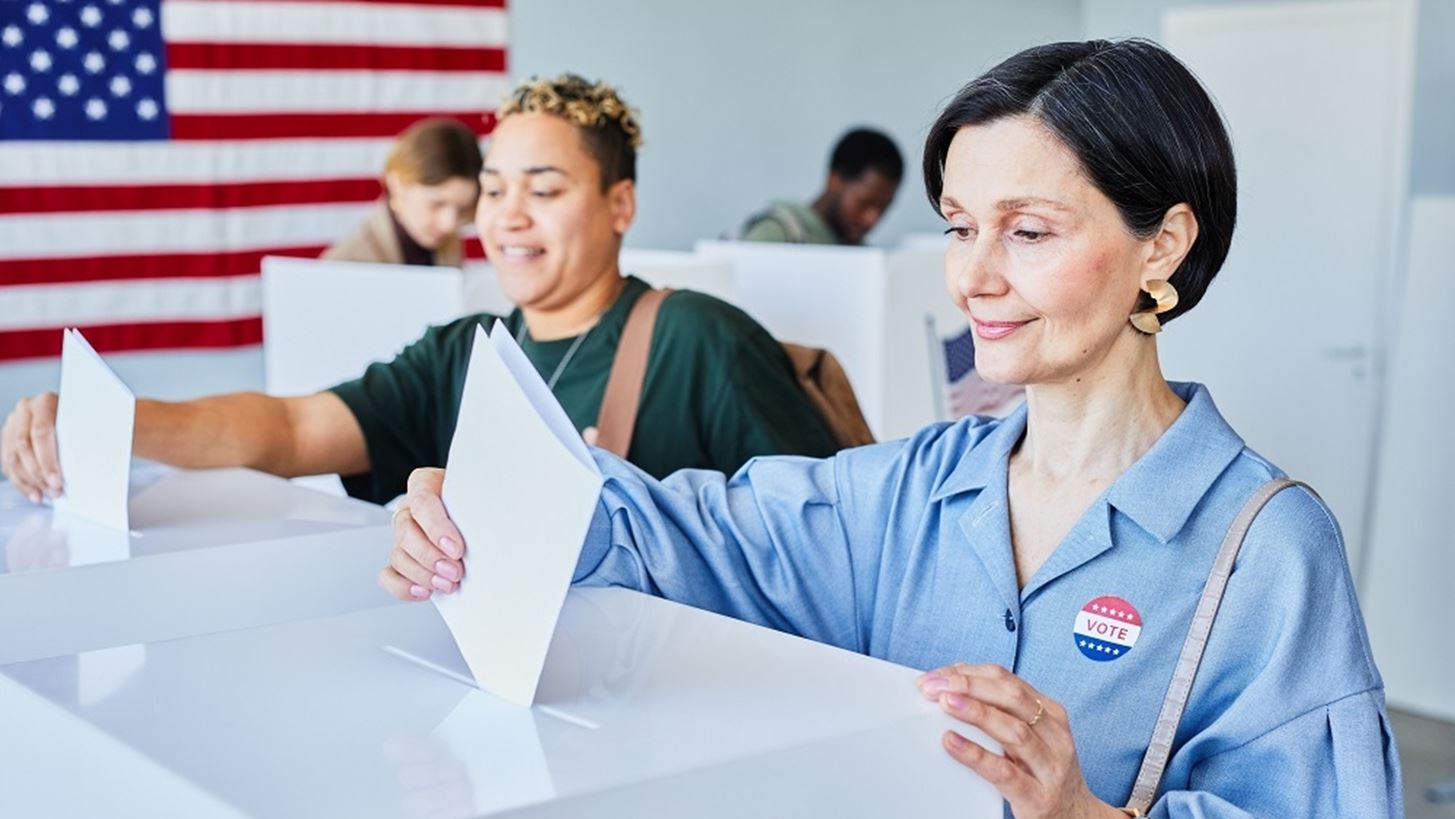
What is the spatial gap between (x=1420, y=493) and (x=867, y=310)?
1665 mm

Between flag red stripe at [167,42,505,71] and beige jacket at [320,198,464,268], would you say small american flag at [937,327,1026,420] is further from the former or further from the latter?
flag red stripe at [167,42,505,71]

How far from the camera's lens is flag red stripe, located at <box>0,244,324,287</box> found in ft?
15.5

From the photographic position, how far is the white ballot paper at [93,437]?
158 centimetres

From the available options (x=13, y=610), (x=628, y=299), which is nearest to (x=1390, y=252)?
(x=628, y=299)

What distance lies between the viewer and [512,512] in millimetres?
1006

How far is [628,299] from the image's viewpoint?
248 cm

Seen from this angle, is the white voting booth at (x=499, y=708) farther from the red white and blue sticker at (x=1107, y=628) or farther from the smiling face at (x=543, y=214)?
the smiling face at (x=543, y=214)

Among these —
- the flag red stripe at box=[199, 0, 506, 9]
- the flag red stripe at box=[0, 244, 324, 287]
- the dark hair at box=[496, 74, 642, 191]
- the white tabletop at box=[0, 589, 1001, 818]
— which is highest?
the flag red stripe at box=[199, 0, 506, 9]

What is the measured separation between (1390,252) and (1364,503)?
91 cm

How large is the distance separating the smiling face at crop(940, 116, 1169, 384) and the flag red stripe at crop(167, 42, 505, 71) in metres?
4.03

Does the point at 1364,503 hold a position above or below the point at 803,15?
below

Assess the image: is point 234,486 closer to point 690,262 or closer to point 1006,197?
point 1006,197

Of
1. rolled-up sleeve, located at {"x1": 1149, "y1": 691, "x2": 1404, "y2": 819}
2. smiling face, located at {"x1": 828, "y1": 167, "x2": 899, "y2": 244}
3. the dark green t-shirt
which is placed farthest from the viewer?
smiling face, located at {"x1": 828, "y1": 167, "x2": 899, "y2": 244}

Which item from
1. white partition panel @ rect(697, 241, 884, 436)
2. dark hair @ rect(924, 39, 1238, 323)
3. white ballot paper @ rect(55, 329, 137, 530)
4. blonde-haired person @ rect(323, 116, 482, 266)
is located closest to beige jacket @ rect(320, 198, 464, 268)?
blonde-haired person @ rect(323, 116, 482, 266)
